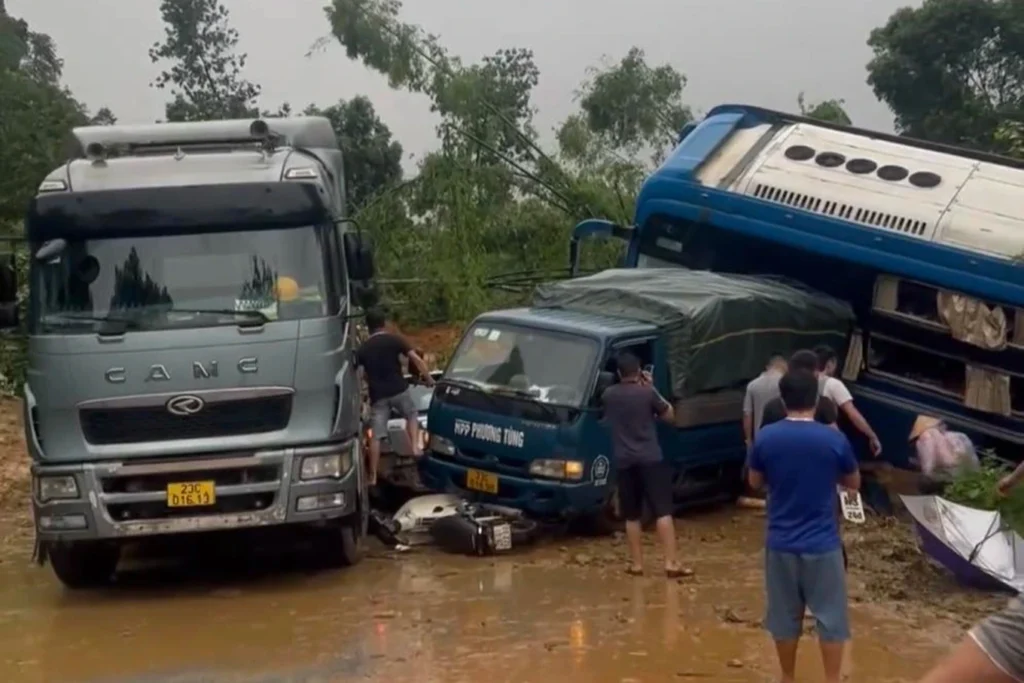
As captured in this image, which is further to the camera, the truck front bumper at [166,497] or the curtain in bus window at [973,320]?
the curtain in bus window at [973,320]

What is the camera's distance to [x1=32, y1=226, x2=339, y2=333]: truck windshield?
32.3ft

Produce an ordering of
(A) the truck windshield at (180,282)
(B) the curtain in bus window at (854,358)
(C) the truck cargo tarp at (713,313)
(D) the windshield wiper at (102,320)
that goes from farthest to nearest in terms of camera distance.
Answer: (B) the curtain in bus window at (854,358)
(C) the truck cargo tarp at (713,313)
(A) the truck windshield at (180,282)
(D) the windshield wiper at (102,320)

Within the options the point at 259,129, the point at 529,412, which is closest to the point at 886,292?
the point at 529,412

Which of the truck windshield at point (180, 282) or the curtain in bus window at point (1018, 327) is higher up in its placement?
the truck windshield at point (180, 282)

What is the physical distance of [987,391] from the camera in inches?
499

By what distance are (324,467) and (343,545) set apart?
1066mm

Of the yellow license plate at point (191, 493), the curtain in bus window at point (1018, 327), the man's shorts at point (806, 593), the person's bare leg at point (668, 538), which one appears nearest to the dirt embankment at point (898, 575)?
the person's bare leg at point (668, 538)

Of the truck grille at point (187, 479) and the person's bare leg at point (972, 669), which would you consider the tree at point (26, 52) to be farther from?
the person's bare leg at point (972, 669)

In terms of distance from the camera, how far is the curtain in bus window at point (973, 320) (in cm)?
1233

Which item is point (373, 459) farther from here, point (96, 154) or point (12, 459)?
point (12, 459)

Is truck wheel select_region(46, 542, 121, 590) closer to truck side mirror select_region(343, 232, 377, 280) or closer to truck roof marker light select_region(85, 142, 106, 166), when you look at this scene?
truck side mirror select_region(343, 232, 377, 280)

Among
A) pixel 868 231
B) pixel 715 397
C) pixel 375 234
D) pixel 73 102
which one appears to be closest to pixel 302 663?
pixel 715 397

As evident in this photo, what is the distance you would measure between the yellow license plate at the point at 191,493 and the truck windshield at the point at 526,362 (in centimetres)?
295

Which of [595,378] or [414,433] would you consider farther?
Result: [414,433]
